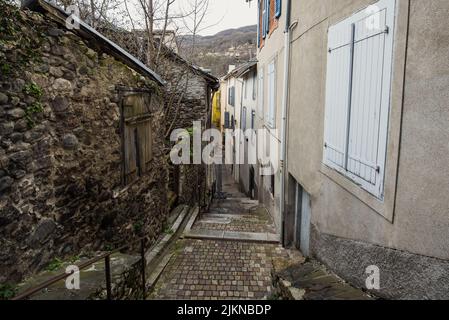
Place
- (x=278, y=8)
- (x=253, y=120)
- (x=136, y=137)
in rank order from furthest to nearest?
(x=253, y=120) → (x=278, y=8) → (x=136, y=137)

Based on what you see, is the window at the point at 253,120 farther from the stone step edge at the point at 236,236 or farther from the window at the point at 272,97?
the stone step edge at the point at 236,236

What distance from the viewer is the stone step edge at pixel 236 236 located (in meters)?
7.95

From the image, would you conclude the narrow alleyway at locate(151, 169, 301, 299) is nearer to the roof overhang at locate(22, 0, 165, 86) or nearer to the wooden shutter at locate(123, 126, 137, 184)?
the wooden shutter at locate(123, 126, 137, 184)

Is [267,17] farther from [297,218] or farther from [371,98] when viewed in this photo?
[371,98]

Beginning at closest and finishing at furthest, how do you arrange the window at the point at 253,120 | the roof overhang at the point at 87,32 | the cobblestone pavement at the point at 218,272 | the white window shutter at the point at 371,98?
the white window shutter at the point at 371,98, the roof overhang at the point at 87,32, the cobblestone pavement at the point at 218,272, the window at the point at 253,120

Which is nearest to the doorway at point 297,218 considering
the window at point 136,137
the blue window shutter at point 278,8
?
the window at point 136,137

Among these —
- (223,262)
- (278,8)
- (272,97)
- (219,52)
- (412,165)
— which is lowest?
(223,262)

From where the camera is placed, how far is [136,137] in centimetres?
597

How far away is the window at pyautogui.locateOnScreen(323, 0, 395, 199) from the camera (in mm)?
2877

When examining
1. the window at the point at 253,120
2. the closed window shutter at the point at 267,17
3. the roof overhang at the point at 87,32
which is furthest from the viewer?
the window at the point at 253,120

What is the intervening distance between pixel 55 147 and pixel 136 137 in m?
2.14

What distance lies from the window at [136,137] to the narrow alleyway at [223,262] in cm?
187

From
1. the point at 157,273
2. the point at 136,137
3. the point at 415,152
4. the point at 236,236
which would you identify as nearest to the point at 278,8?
the point at 136,137
